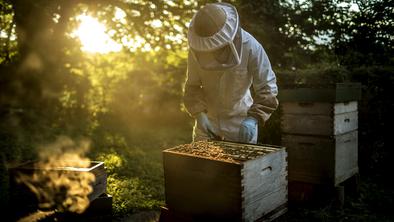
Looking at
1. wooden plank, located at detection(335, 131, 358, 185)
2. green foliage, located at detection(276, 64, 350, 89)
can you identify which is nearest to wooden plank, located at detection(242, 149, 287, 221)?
wooden plank, located at detection(335, 131, 358, 185)

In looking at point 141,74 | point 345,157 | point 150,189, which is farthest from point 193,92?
point 141,74

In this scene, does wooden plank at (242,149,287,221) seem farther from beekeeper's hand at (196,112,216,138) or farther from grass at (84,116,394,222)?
grass at (84,116,394,222)

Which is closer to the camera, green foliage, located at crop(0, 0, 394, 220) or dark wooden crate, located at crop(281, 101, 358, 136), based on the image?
dark wooden crate, located at crop(281, 101, 358, 136)

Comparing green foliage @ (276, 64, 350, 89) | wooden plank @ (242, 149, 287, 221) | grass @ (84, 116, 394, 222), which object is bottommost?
grass @ (84, 116, 394, 222)

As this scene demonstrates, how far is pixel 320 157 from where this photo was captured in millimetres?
3729

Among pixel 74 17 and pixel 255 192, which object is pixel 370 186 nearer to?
pixel 255 192

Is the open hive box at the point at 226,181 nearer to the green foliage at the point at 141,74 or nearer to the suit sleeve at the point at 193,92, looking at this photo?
the suit sleeve at the point at 193,92

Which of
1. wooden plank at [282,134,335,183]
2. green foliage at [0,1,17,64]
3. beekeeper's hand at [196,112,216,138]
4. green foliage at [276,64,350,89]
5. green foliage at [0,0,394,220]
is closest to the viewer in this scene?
beekeeper's hand at [196,112,216,138]

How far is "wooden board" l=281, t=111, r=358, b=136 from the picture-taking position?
144 inches

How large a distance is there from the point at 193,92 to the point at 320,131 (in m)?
1.47

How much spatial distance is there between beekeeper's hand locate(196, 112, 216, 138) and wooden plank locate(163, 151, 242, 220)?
902 mm

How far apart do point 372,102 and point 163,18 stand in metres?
5.54

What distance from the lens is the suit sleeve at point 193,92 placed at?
3174 millimetres

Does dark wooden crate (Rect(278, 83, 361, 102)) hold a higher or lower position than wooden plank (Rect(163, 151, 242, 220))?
higher
